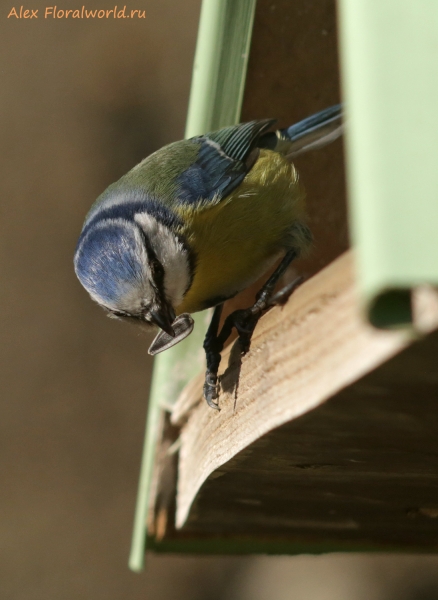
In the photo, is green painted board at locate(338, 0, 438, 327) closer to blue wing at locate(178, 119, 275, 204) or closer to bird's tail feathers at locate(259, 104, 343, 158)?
blue wing at locate(178, 119, 275, 204)

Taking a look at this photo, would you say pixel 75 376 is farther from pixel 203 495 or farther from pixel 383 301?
Result: pixel 383 301

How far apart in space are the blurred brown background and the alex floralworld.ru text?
0.13 feet

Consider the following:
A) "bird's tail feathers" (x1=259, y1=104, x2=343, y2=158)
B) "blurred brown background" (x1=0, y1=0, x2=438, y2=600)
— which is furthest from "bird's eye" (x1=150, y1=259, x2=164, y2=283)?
"blurred brown background" (x1=0, y1=0, x2=438, y2=600)

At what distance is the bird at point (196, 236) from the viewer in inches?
56.3

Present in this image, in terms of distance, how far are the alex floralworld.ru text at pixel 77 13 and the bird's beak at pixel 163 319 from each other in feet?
6.28

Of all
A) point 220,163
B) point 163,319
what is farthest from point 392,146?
point 220,163

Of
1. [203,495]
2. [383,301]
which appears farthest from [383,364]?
[203,495]

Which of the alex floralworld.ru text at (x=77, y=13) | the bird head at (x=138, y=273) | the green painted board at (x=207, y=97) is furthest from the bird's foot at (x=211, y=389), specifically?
the alex floralworld.ru text at (x=77, y=13)

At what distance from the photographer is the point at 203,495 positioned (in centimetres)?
132

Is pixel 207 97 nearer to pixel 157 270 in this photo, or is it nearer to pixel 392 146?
pixel 157 270

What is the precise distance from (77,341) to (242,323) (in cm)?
214

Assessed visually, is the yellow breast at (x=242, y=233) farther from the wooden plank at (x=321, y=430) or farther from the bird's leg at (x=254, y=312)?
the wooden plank at (x=321, y=430)

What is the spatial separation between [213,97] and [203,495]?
87cm

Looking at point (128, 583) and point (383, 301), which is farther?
point (128, 583)
